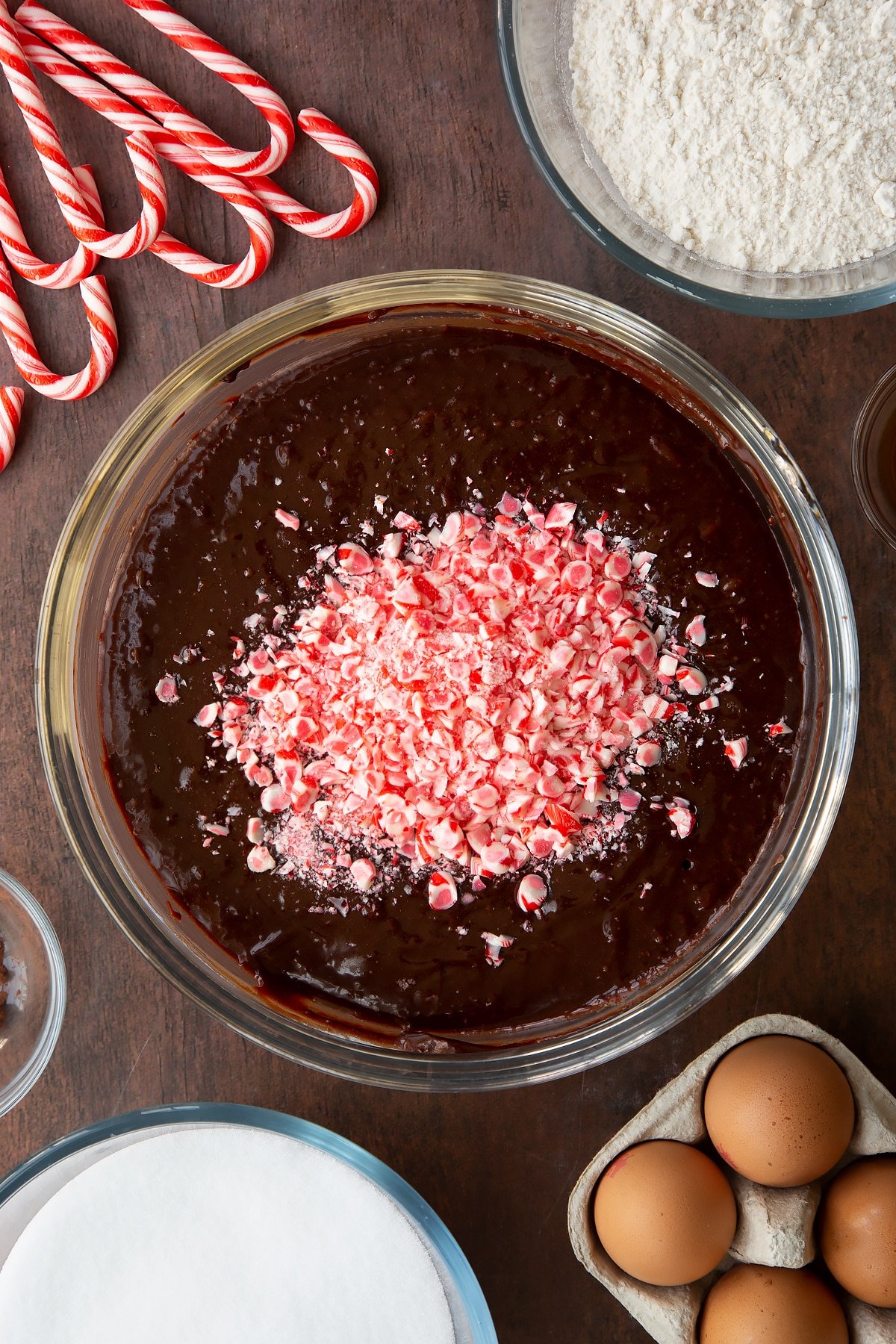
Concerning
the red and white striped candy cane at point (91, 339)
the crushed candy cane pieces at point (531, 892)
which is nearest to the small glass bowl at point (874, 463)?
the crushed candy cane pieces at point (531, 892)

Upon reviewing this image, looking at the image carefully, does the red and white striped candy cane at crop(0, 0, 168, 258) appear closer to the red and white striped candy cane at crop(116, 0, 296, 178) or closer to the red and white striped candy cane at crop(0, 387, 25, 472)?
the red and white striped candy cane at crop(116, 0, 296, 178)

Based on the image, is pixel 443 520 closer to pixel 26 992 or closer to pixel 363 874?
pixel 363 874

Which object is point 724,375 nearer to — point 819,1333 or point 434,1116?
point 434,1116

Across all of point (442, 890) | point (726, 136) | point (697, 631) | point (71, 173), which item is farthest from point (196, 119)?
point (442, 890)

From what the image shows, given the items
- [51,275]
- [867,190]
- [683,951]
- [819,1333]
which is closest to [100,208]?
[51,275]

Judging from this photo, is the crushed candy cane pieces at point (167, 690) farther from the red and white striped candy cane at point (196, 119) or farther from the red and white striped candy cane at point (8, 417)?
the red and white striped candy cane at point (196, 119)
